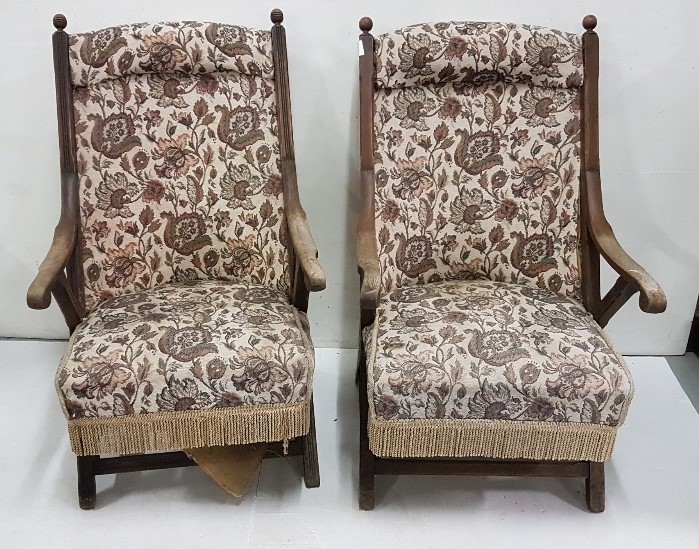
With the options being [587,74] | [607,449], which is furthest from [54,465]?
[587,74]

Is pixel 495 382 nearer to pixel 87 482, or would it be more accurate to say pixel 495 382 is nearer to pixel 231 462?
pixel 231 462

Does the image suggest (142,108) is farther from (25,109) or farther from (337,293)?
(337,293)

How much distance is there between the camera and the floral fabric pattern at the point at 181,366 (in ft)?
4.75

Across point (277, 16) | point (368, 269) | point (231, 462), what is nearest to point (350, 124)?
point (277, 16)

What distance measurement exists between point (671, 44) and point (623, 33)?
0.45 feet

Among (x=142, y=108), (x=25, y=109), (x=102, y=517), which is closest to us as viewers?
(x=102, y=517)

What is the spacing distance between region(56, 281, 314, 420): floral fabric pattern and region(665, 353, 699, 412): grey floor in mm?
1299

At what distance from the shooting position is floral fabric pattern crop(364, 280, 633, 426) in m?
1.44

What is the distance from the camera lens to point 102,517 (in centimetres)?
163

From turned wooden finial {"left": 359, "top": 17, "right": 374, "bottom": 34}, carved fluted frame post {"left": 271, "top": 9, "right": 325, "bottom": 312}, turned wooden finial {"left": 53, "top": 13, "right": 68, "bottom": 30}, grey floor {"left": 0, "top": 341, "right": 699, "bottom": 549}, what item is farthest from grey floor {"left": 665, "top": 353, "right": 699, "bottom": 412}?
turned wooden finial {"left": 53, "top": 13, "right": 68, "bottom": 30}

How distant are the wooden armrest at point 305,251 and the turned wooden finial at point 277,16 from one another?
0.50m

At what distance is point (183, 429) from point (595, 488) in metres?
0.99

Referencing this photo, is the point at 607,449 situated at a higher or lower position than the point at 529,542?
higher

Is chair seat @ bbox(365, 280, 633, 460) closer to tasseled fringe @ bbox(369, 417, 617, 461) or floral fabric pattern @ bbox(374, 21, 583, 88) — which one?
tasseled fringe @ bbox(369, 417, 617, 461)
